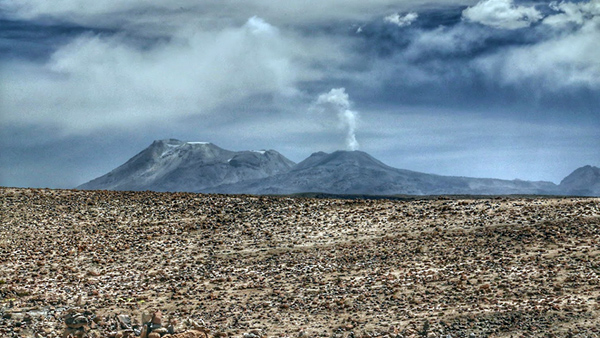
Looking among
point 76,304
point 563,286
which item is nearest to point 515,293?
point 563,286

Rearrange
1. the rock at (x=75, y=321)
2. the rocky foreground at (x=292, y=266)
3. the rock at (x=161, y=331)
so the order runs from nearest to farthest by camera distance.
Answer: the rock at (x=161, y=331)
the rock at (x=75, y=321)
the rocky foreground at (x=292, y=266)

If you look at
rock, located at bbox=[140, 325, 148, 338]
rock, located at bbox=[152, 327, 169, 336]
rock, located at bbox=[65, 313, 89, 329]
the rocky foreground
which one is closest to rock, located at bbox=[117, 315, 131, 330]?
the rocky foreground

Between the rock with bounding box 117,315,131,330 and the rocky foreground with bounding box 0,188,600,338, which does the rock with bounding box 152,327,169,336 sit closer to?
the rocky foreground with bounding box 0,188,600,338

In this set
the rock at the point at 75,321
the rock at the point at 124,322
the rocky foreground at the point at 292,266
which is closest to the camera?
the rock at the point at 75,321

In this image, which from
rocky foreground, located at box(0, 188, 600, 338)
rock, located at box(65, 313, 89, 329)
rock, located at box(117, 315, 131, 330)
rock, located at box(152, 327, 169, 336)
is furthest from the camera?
rocky foreground, located at box(0, 188, 600, 338)

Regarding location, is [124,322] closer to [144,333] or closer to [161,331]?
[144,333]

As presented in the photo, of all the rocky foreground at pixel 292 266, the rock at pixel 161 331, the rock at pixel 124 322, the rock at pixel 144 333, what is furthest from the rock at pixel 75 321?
the rock at pixel 161 331

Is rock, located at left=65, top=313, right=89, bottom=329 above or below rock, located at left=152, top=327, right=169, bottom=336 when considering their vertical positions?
below

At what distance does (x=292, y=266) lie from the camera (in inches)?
1163

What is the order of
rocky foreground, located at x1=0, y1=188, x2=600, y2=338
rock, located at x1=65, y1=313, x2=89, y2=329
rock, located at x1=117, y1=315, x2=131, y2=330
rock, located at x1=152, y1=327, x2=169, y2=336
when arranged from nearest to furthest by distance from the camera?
rock, located at x1=152, y1=327, x2=169, y2=336 < rock, located at x1=65, y1=313, x2=89, y2=329 < rock, located at x1=117, y1=315, x2=131, y2=330 < rocky foreground, located at x1=0, y1=188, x2=600, y2=338

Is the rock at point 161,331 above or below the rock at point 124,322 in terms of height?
above

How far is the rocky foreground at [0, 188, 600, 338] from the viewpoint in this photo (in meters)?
22.2

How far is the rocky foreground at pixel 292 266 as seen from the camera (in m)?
22.2

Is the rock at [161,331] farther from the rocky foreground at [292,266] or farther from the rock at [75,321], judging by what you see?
the rock at [75,321]
